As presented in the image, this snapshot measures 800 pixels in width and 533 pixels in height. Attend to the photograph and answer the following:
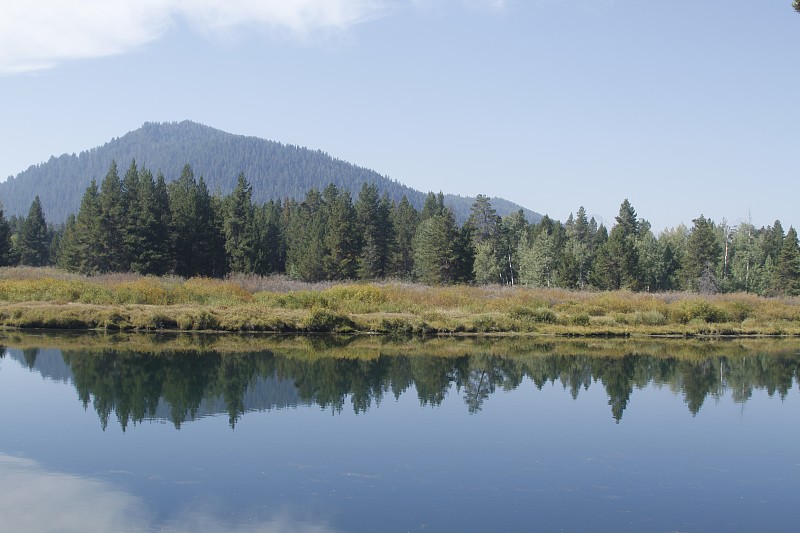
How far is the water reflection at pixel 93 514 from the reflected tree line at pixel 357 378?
5298 mm

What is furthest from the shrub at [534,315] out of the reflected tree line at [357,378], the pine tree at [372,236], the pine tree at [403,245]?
the pine tree at [403,245]

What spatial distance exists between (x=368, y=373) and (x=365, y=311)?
17.4 m

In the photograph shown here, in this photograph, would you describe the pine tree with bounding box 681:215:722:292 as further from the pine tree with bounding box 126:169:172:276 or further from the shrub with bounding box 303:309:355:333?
the pine tree with bounding box 126:169:172:276

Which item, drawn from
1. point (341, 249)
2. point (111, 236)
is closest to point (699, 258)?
point (341, 249)

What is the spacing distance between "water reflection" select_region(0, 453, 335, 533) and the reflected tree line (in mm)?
5298

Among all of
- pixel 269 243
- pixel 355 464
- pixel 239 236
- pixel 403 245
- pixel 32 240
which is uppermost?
pixel 32 240

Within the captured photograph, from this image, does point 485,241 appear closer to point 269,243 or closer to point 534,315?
point 269,243

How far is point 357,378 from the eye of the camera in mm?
26219

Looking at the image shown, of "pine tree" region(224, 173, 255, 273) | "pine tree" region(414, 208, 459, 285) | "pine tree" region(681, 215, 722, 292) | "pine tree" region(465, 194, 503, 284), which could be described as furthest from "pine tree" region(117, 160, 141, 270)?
"pine tree" region(681, 215, 722, 292)

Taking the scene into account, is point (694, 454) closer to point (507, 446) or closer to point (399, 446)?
point (507, 446)

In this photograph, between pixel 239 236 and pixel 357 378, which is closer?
pixel 357 378

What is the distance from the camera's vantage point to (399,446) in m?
17.4

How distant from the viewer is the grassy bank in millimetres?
39156

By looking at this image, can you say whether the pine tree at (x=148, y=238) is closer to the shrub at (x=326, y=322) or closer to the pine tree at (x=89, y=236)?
the pine tree at (x=89, y=236)
